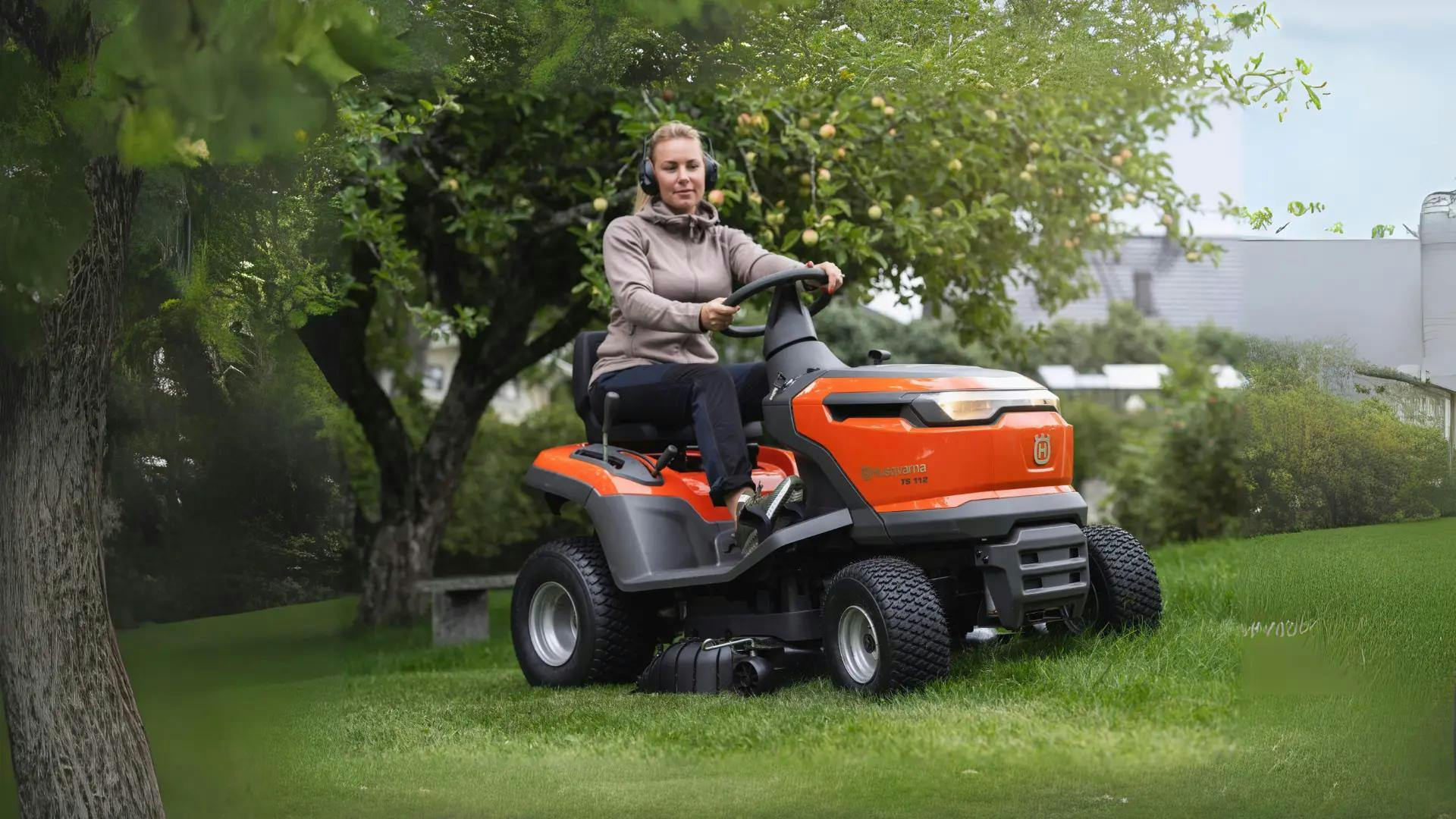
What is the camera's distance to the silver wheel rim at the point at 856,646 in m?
3.51

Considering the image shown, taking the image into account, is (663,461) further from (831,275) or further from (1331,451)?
(1331,451)

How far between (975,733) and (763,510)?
1.12m

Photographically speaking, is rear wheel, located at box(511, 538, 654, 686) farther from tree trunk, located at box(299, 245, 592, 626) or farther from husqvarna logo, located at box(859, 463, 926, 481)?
tree trunk, located at box(299, 245, 592, 626)

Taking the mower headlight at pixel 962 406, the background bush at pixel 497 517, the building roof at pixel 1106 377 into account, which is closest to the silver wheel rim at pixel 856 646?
the mower headlight at pixel 962 406

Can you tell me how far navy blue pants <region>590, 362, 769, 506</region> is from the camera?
3861mm

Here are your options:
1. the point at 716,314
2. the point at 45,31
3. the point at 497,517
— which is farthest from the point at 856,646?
the point at 497,517

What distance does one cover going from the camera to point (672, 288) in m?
4.21

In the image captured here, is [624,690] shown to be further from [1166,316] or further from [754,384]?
[1166,316]

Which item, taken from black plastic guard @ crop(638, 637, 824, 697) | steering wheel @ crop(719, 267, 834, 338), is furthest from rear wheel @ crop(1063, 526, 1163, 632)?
steering wheel @ crop(719, 267, 834, 338)

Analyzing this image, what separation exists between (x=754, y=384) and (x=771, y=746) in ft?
4.95

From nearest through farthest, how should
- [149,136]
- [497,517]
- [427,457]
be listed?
[149,136]
[427,457]
[497,517]

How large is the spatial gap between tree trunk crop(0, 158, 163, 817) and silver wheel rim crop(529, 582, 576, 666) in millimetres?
1919

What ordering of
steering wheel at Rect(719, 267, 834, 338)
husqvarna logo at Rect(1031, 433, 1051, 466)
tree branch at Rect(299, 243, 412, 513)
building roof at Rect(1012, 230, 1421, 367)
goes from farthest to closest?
tree branch at Rect(299, 243, 412, 513) < steering wheel at Rect(719, 267, 834, 338) < husqvarna logo at Rect(1031, 433, 1051, 466) < building roof at Rect(1012, 230, 1421, 367)

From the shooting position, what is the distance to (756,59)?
10.1 feet
